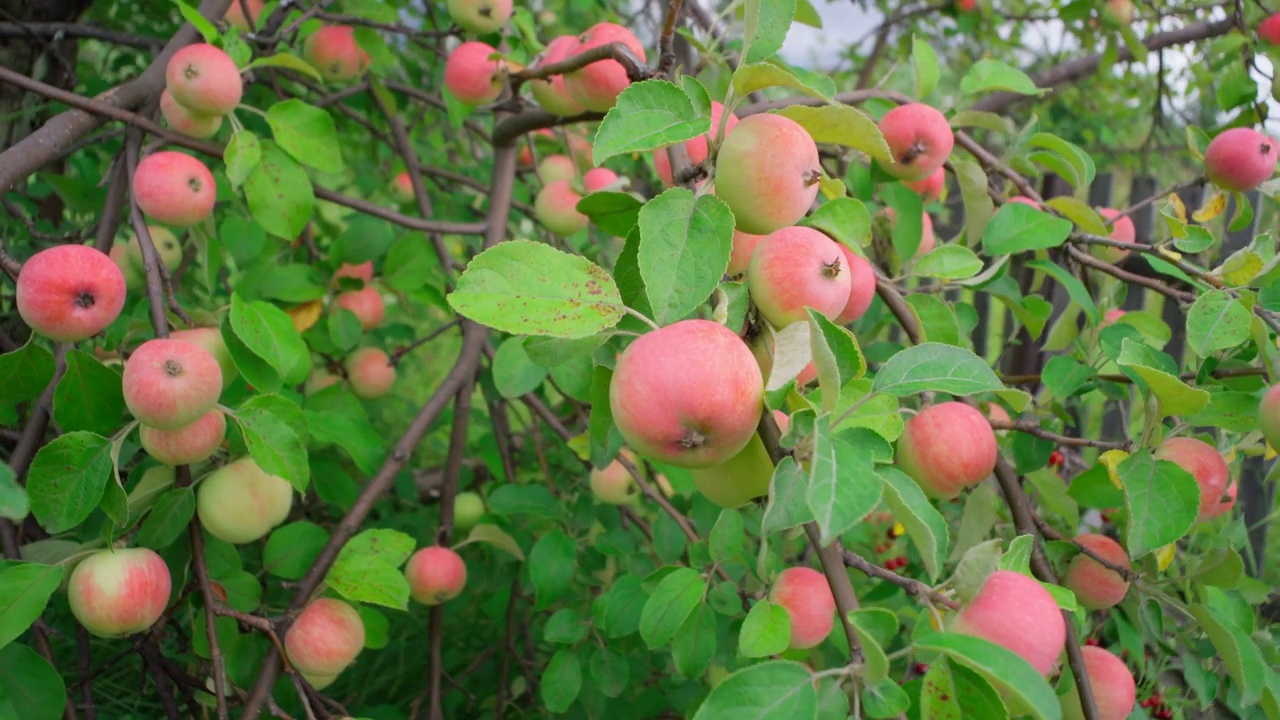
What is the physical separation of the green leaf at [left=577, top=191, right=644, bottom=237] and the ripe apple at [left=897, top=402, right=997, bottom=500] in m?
0.35

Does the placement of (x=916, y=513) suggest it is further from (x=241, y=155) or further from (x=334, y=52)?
(x=334, y=52)

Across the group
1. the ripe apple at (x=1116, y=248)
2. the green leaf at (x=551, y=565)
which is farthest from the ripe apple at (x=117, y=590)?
the ripe apple at (x=1116, y=248)

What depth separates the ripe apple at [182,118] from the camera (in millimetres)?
1097

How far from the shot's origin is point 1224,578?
40.4 inches

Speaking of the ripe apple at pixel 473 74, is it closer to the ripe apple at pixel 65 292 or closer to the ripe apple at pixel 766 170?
the ripe apple at pixel 65 292

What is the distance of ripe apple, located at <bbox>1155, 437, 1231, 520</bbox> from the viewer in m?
0.88

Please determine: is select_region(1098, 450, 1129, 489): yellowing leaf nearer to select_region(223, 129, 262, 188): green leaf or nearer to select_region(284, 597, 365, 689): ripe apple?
select_region(284, 597, 365, 689): ripe apple

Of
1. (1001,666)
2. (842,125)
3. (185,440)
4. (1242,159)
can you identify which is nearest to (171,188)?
(185,440)

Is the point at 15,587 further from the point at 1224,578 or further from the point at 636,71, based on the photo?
the point at 1224,578

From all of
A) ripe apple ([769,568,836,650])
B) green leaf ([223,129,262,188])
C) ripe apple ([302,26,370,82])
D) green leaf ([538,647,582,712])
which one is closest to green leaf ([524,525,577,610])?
green leaf ([538,647,582,712])

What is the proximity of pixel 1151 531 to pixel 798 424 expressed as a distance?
1.39 ft

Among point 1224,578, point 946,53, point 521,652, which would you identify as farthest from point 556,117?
point 946,53

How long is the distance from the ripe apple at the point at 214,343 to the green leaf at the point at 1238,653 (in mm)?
987

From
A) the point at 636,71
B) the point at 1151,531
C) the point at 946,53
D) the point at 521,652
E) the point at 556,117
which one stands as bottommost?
the point at 521,652
